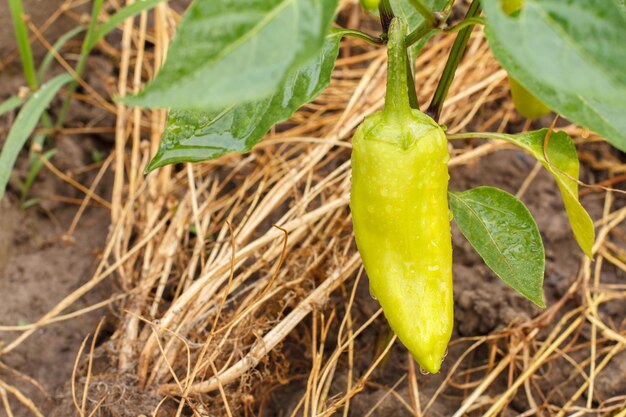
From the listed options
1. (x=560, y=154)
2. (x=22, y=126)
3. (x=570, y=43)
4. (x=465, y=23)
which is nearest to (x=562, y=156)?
(x=560, y=154)

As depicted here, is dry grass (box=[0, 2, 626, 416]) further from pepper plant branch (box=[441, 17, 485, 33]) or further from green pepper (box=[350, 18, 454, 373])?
pepper plant branch (box=[441, 17, 485, 33])

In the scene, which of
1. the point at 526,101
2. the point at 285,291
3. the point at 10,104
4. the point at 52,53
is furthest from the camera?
the point at 52,53

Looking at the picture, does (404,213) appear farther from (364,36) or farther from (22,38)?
(22,38)

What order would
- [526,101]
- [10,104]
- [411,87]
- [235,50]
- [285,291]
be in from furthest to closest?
[10,104], [285,291], [526,101], [411,87], [235,50]

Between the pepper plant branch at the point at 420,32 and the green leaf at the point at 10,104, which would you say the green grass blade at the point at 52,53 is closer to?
the green leaf at the point at 10,104

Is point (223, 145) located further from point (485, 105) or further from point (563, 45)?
point (485, 105)

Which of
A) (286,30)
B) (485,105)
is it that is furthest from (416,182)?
(485,105)

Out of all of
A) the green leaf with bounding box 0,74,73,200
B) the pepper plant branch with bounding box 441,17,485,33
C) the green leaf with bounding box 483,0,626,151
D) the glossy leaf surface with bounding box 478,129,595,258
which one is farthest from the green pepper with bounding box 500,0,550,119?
the green leaf with bounding box 0,74,73,200

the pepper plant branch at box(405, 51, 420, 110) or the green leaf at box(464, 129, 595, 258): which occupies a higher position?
the pepper plant branch at box(405, 51, 420, 110)
